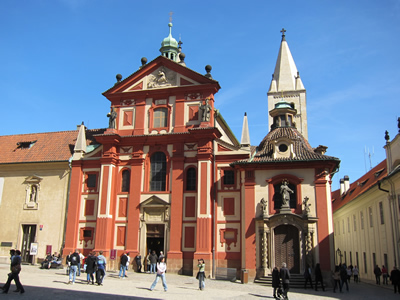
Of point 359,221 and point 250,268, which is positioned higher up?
point 359,221

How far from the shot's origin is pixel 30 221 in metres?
32.1

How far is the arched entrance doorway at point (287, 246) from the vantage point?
A: 2550 cm

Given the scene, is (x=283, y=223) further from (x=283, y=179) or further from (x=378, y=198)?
(x=378, y=198)

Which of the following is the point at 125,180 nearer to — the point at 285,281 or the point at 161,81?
the point at 161,81

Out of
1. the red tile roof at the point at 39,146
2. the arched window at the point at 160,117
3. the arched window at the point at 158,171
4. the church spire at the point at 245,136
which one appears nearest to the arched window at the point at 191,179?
the arched window at the point at 158,171

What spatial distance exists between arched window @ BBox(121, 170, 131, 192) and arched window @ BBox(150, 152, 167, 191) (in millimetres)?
1946

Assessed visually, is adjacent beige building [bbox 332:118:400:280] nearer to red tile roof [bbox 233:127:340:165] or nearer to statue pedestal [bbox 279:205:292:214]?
red tile roof [bbox 233:127:340:165]

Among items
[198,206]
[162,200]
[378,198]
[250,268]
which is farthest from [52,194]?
[378,198]

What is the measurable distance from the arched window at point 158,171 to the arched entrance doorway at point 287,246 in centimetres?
946

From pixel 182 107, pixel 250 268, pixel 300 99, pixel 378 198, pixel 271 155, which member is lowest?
pixel 250 268

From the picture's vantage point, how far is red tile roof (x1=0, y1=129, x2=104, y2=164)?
33.8 m

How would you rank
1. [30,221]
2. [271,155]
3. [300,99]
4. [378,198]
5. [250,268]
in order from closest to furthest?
[250,268], [271,155], [378,198], [30,221], [300,99]

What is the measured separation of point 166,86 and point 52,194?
1288 cm

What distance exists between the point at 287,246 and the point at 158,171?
36.7 feet
